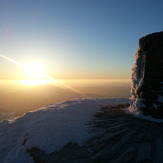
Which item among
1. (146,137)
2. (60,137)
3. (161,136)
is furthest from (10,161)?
(161,136)

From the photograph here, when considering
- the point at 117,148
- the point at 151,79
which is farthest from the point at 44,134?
the point at 151,79

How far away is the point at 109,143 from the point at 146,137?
147 cm

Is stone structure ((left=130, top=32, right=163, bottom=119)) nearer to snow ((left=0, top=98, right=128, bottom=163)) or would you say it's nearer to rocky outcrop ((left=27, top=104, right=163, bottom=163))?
rocky outcrop ((left=27, top=104, right=163, bottom=163))

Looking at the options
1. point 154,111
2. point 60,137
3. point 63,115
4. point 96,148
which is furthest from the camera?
point 63,115

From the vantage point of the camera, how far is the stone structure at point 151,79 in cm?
727

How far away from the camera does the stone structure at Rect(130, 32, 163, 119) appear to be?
727 centimetres

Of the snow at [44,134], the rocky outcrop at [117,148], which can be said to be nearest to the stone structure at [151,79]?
the rocky outcrop at [117,148]

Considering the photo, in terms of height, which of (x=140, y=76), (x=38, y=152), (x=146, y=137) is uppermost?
(x=140, y=76)

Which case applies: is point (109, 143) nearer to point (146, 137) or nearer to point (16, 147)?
point (146, 137)

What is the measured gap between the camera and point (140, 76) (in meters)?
8.65

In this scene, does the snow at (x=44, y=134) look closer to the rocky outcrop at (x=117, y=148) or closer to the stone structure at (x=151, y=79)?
the rocky outcrop at (x=117, y=148)

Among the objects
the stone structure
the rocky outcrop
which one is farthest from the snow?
the stone structure

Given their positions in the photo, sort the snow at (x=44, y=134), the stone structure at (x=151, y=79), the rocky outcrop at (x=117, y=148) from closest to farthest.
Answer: the rocky outcrop at (x=117, y=148), the snow at (x=44, y=134), the stone structure at (x=151, y=79)

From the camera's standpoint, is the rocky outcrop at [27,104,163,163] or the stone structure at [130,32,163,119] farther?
the stone structure at [130,32,163,119]
